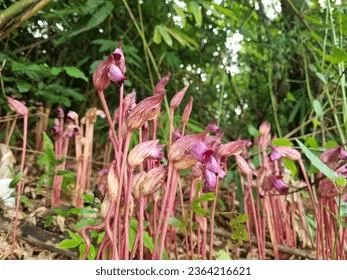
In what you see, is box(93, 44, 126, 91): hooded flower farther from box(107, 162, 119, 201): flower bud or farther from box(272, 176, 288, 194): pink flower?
box(272, 176, 288, 194): pink flower

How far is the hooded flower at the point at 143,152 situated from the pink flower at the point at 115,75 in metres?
0.10

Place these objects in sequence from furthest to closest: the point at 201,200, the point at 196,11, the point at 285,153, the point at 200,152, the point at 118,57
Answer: the point at 196,11
the point at 285,153
the point at 201,200
the point at 118,57
the point at 200,152

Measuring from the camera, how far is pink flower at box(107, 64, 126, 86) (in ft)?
2.47

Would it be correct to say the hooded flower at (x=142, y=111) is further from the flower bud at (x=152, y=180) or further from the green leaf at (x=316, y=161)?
the green leaf at (x=316, y=161)

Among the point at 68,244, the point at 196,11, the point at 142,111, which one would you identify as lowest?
the point at 68,244

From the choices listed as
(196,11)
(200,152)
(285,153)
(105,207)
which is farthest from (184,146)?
(196,11)

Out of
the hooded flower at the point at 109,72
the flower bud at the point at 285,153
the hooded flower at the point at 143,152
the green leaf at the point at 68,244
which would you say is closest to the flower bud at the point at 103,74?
the hooded flower at the point at 109,72

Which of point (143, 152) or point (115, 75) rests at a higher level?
point (115, 75)

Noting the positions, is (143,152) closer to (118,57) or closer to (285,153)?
(118,57)

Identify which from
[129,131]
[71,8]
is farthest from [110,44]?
[129,131]

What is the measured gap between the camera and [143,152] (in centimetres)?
72

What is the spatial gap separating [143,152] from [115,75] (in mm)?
123

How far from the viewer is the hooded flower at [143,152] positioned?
2.34 ft

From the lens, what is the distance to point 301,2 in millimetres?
2018
